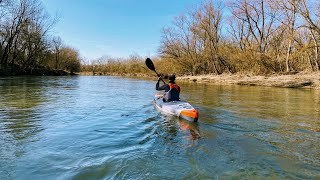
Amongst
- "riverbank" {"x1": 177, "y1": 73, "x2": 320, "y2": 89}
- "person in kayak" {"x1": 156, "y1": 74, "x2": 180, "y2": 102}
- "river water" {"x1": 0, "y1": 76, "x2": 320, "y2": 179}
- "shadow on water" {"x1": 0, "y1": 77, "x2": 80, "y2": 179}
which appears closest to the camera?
"river water" {"x1": 0, "y1": 76, "x2": 320, "y2": 179}

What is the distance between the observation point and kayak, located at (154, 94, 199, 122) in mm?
7410

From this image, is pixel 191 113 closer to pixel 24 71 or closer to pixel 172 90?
pixel 172 90

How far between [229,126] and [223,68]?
2889cm

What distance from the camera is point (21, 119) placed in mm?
7363

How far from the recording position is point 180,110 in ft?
25.6

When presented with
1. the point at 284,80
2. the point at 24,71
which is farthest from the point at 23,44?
the point at 284,80

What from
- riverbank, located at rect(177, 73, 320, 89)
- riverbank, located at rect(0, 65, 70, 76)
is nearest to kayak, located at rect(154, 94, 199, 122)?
riverbank, located at rect(177, 73, 320, 89)

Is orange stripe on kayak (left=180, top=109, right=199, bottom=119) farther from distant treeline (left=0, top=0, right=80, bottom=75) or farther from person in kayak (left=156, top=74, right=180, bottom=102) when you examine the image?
distant treeline (left=0, top=0, right=80, bottom=75)

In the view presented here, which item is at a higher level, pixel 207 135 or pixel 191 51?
pixel 191 51

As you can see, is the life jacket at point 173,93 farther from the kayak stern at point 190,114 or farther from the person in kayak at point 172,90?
the kayak stern at point 190,114

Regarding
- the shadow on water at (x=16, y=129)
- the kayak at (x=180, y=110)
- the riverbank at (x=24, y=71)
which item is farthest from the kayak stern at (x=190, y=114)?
the riverbank at (x=24, y=71)

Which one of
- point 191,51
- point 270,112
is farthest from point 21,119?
point 191,51

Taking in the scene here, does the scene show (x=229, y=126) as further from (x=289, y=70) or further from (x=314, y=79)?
(x=289, y=70)

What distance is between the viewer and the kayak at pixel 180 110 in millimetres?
7410
